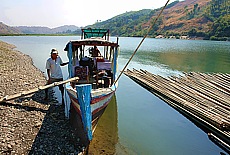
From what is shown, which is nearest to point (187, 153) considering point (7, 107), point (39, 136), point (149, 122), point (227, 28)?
point (149, 122)

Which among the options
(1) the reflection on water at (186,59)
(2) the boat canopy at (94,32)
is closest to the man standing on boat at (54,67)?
(2) the boat canopy at (94,32)

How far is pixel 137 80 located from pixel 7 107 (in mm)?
11146

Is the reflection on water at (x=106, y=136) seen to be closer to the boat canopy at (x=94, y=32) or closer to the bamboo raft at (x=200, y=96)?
the bamboo raft at (x=200, y=96)

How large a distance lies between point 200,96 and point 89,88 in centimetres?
813

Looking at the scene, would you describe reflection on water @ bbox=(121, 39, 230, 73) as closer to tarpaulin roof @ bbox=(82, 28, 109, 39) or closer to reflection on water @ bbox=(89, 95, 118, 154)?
tarpaulin roof @ bbox=(82, 28, 109, 39)

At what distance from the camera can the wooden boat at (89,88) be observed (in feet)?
23.9

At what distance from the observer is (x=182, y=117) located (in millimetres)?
11727

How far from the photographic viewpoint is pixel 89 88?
7258 mm

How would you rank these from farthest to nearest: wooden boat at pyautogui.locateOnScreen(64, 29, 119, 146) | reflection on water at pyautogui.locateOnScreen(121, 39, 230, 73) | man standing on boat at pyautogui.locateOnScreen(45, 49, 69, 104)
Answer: reflection on water at pyautogui.locateOnScreen(121, 39, 230, 73), man standing on boat at pyautogui.locateOnScreen(45, 49, 69, 104), wooden boat at pyautogui.locateOnScreen(64, 29, 119, 146)

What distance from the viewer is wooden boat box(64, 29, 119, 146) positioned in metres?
7.29

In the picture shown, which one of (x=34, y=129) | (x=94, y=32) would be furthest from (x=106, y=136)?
(x=94, y=32)

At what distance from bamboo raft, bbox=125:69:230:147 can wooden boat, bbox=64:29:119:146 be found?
158 inches

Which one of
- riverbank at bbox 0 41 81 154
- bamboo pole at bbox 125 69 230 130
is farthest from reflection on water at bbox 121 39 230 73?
riverbank at bbox 0 41 81 154

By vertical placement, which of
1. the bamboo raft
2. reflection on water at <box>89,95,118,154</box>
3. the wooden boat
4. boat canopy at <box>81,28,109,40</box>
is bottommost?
reflection on water at <box>89,95,118,154</box>
